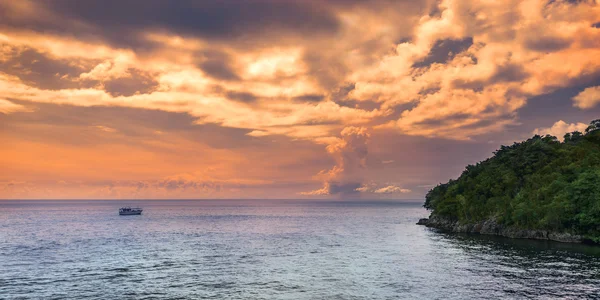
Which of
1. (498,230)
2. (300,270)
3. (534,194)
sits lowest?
(300,270)

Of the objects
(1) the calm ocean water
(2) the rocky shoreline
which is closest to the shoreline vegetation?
(2) the rocky shoreline

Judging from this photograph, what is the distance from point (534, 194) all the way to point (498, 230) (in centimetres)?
1592

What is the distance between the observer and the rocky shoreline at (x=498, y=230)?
331ft

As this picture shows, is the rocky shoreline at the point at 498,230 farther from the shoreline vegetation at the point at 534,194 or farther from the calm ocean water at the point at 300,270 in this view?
the calm ocean water at the point at 300,270

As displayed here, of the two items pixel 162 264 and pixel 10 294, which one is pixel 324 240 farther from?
pixel 10 294

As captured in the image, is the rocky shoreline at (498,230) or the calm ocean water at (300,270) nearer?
the calm ocean water at (300,270)

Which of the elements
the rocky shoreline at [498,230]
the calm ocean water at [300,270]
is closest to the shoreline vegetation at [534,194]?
the rocky shoreline at [498,230]

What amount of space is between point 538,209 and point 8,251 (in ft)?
462

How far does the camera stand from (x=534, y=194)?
4803 inches

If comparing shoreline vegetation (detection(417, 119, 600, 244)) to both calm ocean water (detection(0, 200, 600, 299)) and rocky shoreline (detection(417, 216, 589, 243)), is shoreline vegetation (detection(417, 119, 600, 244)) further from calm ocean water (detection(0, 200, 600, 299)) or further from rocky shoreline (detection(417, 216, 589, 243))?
calm ocean water (detection(0, 200, 600, 299))

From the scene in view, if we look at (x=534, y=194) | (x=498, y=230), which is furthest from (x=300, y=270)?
(x=534, y=194)

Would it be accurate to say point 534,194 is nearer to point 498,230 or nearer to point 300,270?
point 498,230

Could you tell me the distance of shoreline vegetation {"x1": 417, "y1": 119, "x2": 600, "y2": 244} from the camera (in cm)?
9942

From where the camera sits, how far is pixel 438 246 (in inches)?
3952
